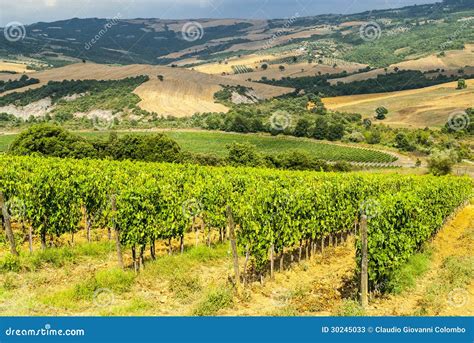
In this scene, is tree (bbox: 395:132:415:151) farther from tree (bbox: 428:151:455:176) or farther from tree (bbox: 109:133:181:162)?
tree (bbox: 109:133:181:162)

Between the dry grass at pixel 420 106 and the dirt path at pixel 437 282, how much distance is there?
129 metres

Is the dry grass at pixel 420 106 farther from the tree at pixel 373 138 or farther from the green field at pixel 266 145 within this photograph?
the green field at pixel 266 145

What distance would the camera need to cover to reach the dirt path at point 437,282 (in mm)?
18188

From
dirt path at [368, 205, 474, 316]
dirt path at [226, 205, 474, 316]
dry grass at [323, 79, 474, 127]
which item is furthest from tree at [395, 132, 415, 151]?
dirt path at [226, 205, 474, 316]

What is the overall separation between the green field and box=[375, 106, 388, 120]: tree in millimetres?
56238

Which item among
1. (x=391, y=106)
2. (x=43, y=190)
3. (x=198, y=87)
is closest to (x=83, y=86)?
(x=198, y=87)

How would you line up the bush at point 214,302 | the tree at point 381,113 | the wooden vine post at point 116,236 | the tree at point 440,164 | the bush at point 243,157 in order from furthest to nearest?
1. the tree at point 381,113
2. the tree at point 440,164
3. the bush at point 243,157
4. the wooden vine post at point 116,236
5. the bush at point 214,302

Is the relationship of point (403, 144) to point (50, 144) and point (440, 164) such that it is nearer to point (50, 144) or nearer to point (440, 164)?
point (440, 164)

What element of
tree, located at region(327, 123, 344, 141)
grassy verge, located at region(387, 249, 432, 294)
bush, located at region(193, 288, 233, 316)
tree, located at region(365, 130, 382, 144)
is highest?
bush, located at region(193, 288, 233, 316)

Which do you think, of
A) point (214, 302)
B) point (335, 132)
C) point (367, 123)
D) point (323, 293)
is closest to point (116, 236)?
point (214, 302)

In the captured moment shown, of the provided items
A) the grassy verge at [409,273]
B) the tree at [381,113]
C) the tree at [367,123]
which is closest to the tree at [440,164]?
the tree at [367,123]

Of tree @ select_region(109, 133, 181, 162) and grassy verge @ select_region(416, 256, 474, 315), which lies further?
tree @ select_region(109, 133, 181, 162)

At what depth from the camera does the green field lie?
111 meters

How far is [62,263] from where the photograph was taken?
2211 centimetres
